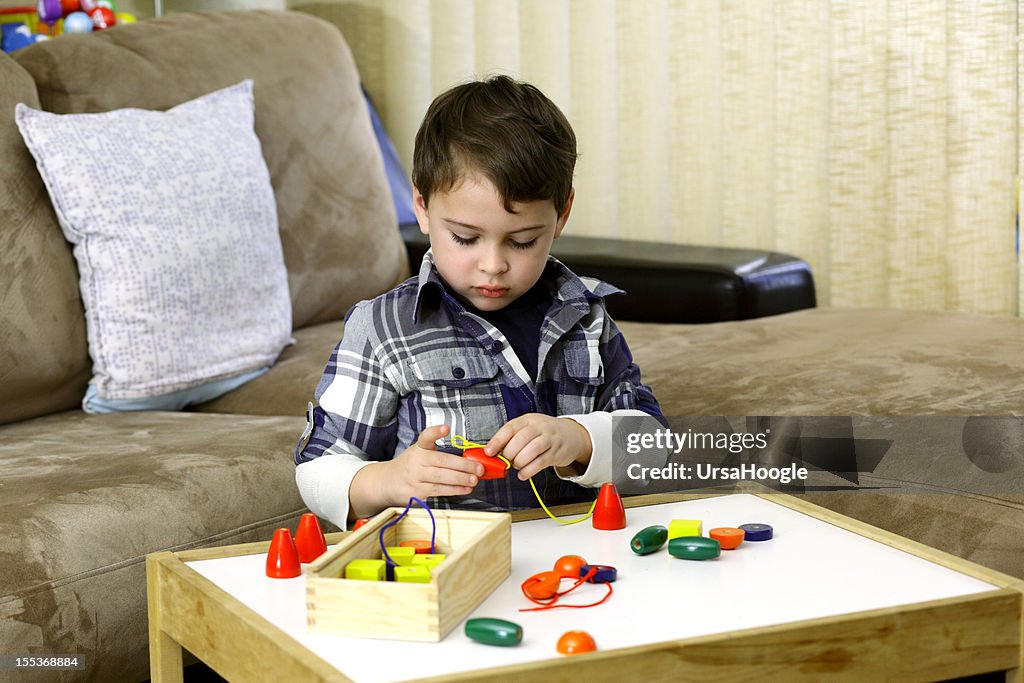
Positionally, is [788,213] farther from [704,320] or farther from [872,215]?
[704,320]

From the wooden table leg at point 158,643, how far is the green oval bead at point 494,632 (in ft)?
0.99

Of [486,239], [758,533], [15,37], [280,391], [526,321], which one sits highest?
[15,37]

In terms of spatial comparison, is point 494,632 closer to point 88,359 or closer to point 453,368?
point 453,368

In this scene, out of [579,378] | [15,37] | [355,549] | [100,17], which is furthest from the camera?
[100,17]

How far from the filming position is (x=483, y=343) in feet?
4.07

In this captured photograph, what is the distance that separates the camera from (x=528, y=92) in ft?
4.03

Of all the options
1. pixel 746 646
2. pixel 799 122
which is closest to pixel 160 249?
pixel 746 646

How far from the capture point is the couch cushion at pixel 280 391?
68.8 inches

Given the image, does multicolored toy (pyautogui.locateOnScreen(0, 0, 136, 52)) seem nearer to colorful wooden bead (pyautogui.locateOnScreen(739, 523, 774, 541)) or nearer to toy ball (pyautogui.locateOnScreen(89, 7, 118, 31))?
toy ball (pyautogui.locateOnScreen(89, 7, 118, 31))

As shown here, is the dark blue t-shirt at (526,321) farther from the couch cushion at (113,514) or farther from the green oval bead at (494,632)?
the green oval bead at (494,632)

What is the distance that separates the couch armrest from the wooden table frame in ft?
3.77

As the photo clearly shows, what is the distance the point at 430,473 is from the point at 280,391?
786 millimetres

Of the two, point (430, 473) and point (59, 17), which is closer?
point (430, 473)

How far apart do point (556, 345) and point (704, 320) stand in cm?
89
